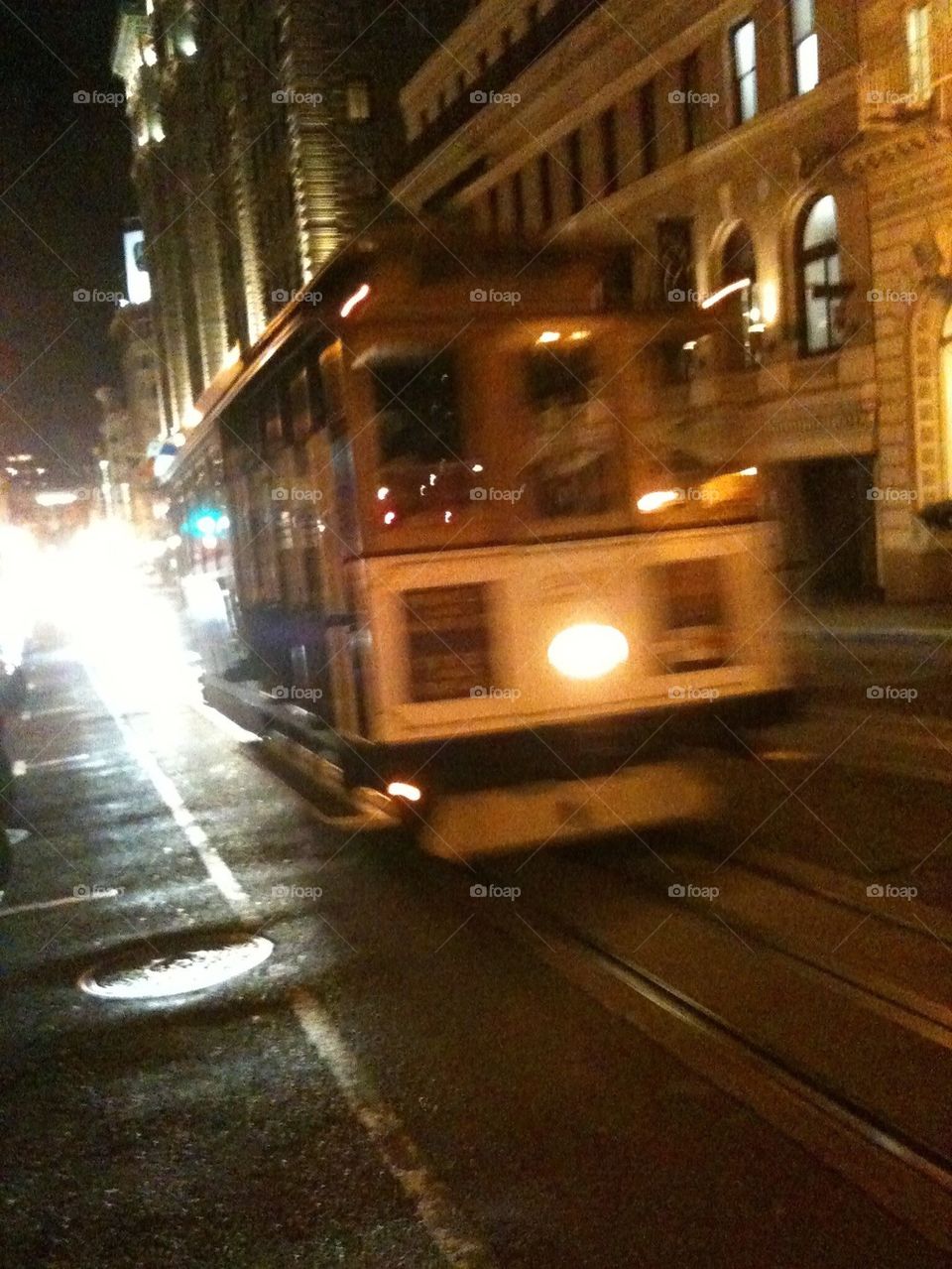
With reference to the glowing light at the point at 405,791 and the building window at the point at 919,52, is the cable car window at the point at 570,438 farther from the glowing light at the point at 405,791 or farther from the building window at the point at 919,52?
the building window at the point at 919,52

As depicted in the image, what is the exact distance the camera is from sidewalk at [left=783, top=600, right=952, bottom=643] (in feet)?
60.7

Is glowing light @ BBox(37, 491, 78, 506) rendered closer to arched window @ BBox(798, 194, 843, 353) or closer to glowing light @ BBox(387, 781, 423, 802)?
arched window @ BBox(798, 194, 843, 353)

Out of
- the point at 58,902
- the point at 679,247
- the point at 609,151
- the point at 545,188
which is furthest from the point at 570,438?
the point at 545,188

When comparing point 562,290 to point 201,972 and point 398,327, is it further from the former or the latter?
point 201,972

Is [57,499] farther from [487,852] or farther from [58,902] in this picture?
[487,852]

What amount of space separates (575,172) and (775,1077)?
28478 millimetres

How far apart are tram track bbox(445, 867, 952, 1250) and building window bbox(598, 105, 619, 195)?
25.3m

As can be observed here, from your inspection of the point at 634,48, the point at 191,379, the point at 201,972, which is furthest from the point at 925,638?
the point at 191,379

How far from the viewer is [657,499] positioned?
761cm

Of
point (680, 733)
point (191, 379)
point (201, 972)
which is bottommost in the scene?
point (201, 972)

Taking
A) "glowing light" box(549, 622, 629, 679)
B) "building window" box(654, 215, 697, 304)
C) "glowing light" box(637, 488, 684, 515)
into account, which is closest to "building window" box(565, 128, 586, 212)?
"building window" box(654, 215, 697, 304)

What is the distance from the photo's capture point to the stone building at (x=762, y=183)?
23.1 metres

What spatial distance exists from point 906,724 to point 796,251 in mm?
15405

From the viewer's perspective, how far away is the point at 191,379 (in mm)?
68625
